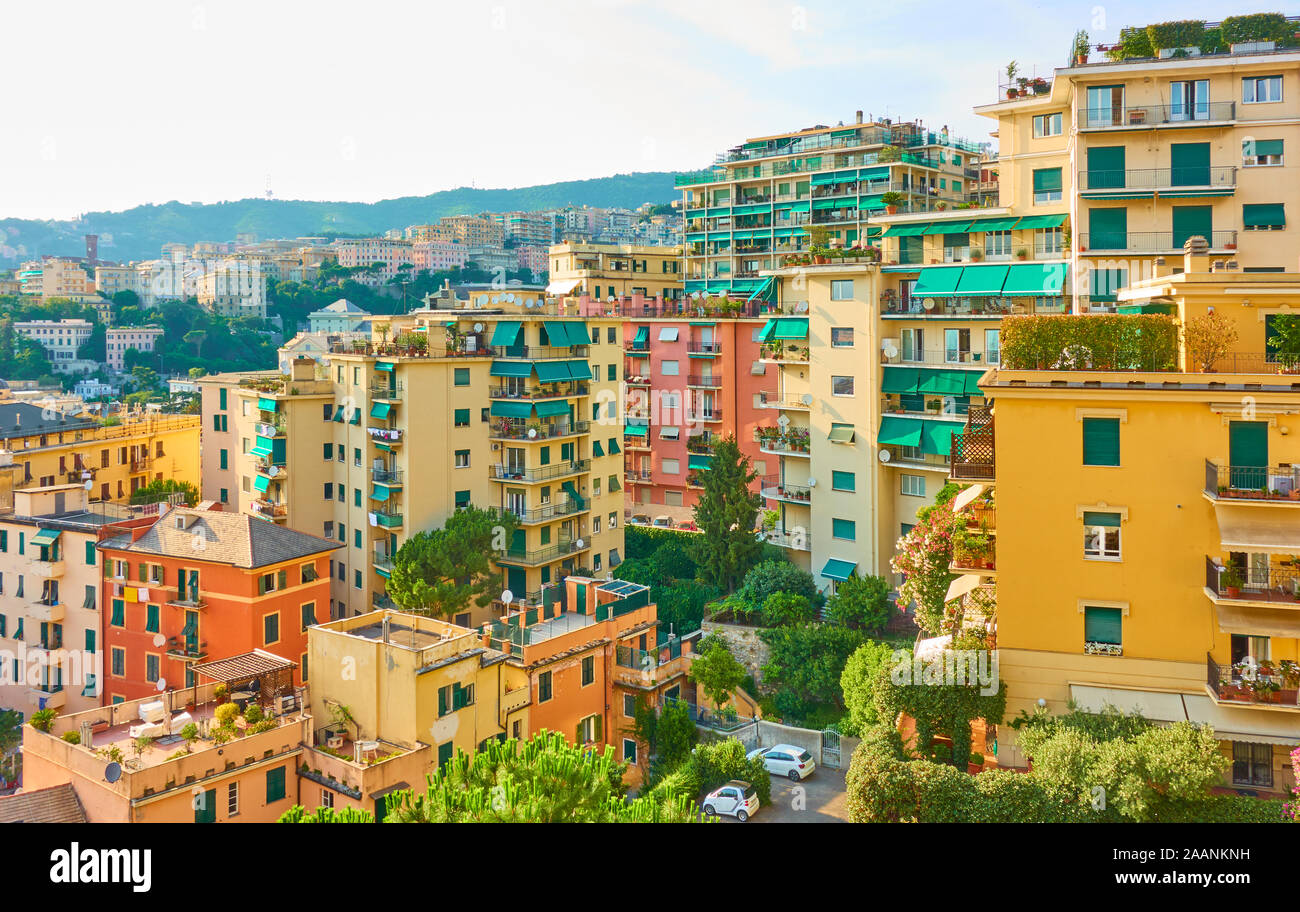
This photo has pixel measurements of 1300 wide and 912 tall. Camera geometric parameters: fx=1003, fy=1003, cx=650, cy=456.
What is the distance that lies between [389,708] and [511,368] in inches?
625

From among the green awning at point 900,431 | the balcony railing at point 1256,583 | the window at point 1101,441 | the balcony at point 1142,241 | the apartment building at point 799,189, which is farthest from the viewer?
the apartment building at point 799,189

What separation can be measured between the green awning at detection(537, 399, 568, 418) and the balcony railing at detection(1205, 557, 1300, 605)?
22192mm

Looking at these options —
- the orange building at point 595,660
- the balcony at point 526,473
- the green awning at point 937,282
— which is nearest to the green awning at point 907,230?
the green awning at point 937,282

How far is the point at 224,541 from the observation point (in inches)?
1014

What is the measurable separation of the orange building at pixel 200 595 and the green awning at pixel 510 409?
8278 millimetres

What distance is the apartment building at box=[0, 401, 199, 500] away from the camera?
3703 cm

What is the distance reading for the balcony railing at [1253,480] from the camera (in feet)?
49.9

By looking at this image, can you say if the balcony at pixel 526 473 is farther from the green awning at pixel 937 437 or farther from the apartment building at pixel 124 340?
the apartment building at pixel 124 340

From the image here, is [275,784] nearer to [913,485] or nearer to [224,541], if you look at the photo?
[224,541]

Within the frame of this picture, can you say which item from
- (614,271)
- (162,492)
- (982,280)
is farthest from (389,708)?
(614,271)

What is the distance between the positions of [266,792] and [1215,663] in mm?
16466

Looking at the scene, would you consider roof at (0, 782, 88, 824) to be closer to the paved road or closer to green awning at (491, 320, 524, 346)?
the paved road

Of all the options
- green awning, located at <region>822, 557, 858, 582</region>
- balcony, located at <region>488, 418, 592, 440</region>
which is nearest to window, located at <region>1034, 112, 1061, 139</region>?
green awning, located at <region>822, 557, 858, 582</region>

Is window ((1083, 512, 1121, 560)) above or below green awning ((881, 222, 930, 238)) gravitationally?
below
